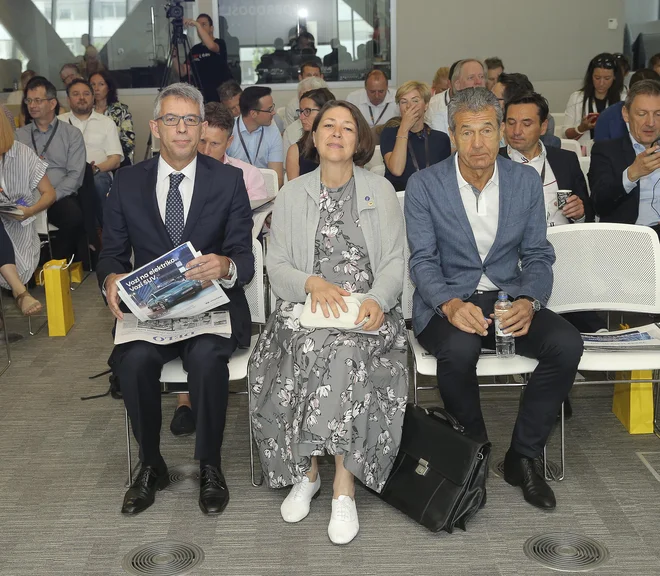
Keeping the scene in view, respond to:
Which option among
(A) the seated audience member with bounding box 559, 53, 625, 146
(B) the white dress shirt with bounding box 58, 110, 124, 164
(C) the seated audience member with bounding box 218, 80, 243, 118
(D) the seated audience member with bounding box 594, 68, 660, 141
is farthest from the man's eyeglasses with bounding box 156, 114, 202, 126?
(A) the seated audience member with bounding box 559, 53, 625, 146

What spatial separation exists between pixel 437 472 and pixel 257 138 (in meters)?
3.66

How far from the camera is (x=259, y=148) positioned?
20.1 feet

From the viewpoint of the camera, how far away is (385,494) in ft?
10.5

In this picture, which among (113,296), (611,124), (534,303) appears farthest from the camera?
(611,124)

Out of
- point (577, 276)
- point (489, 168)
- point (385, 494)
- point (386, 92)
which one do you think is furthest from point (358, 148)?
point (386, 92)

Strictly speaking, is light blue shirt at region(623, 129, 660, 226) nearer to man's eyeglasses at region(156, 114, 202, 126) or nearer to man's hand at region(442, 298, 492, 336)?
man's hand at region(442, 298, 492, 336)

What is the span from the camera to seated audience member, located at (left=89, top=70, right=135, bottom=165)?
8062 millimetres

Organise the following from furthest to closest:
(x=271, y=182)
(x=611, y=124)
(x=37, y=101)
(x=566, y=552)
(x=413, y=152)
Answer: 1. (x=37, y=101)
2. (x=413, y=152)
3. (x=611, y=124)
4. (x=271, y=182)
5. (x=566, y=552)

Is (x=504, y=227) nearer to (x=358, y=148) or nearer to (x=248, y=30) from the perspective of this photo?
(x=358, y=148)

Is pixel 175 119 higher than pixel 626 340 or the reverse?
higher

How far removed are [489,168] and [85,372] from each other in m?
2.60

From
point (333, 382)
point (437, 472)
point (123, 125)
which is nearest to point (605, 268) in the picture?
point (437, 472)

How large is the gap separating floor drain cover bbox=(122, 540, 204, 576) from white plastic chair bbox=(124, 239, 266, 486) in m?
0.50

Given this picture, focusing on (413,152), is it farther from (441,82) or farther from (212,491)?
(441,82)
